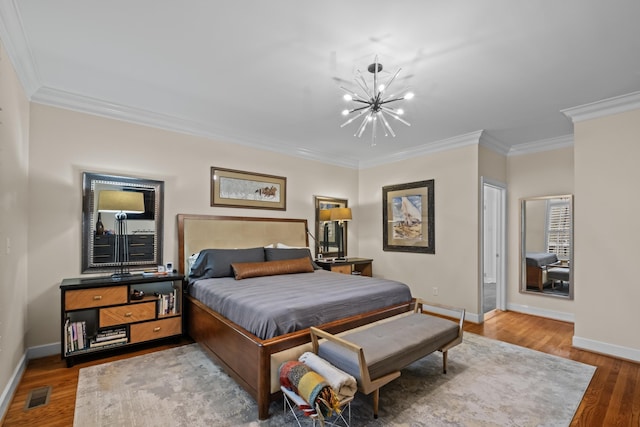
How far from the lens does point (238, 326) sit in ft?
8.14

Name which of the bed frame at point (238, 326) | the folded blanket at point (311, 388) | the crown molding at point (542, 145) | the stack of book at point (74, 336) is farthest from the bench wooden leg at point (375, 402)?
the crown molding at point (542, 145)

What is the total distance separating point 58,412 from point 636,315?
5175mm

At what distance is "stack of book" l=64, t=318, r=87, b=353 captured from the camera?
282 centimetres

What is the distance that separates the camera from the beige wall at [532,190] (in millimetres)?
4473

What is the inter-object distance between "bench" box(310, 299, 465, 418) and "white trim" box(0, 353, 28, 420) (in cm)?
219

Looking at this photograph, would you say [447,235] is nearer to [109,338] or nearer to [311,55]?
[311,55]

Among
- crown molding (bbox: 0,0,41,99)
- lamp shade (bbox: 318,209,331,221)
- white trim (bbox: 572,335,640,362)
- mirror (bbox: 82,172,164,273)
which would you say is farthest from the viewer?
lamp shade (bbox: 318,209,331,221)

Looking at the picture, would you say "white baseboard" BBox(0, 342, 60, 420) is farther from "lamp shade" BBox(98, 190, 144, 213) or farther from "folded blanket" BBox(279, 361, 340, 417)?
"folded blanket" BBox(279, 361, 340, 417)

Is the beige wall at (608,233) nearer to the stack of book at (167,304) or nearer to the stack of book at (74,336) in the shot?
the stack of book at (167,304)

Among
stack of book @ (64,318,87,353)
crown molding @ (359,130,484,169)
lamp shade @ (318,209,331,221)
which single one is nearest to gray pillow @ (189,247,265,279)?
stack of book @ (64,318,87,353)

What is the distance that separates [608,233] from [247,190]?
14.6ft

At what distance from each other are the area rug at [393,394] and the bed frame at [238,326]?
0.62 ft

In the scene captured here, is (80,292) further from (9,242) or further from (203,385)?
(203,385)

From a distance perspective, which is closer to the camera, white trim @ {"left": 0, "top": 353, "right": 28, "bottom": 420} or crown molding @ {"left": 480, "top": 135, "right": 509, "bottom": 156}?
white trim @ {"left": 0, "top": 353, "right": 28, "bottom": 420}
